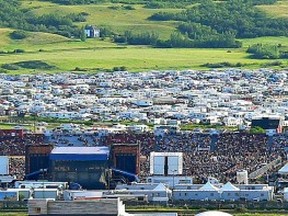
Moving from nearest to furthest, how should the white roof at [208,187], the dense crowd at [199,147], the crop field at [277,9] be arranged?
the white roof at [208,187], the dense crowd at [199,147], the crop field at [277,9]

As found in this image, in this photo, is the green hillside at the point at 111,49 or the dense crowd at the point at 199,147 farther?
the green hillside at the point at 111,49

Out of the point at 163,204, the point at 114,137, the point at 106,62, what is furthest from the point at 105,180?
the point at 106,62

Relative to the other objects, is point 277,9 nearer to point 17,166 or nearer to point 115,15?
point 115,15

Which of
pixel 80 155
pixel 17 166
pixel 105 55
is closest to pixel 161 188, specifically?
pixel 80 155

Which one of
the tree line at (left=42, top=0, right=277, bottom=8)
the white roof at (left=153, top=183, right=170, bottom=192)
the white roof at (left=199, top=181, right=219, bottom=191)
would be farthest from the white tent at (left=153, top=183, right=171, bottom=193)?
the tree line at (left=42, top=0, right=277, bottom=8)

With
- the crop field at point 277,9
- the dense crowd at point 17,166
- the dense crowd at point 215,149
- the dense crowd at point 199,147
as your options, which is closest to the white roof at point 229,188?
the dense crowd at point 215,149

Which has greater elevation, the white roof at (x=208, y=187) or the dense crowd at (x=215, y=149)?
the white roof at (x=208, y=187)

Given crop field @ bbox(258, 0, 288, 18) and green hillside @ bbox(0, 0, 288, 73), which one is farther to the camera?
crop field @ bbox(258, 0, 288, 18)

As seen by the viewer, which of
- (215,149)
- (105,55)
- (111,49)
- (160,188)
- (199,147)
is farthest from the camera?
(111,49)

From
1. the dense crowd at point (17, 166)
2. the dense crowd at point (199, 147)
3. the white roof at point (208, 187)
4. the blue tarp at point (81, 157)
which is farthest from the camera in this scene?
the dense crowd at point (199, 147)

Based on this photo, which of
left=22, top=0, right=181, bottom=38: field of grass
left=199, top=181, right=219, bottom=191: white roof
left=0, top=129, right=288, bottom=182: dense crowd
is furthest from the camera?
left=22, top=0, right=181, bottom=38: field of grass

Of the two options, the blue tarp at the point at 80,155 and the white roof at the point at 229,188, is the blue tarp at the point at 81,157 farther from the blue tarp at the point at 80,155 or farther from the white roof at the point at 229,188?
the white roof at the point at 229,188

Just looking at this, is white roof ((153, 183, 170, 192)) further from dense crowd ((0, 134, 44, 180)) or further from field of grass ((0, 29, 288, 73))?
field of grass ((0, 29, 288, 73))
